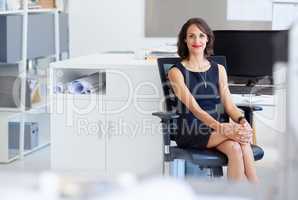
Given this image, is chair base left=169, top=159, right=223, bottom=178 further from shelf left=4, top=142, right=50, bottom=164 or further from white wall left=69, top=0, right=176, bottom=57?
white wall left=69, top=0, right=176, bottom=57

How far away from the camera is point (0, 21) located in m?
4.28

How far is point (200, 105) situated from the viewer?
3094 mm

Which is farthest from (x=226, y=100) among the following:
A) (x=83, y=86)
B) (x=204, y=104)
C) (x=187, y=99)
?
(x=83, y=86)

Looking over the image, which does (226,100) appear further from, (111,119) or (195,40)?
(111,119)

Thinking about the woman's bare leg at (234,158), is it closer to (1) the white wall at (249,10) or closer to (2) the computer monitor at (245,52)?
(2) the computer monitor at (245,52)

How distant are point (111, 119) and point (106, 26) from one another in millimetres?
2472

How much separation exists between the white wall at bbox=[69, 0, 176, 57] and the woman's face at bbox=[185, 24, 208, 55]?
250 centimetres

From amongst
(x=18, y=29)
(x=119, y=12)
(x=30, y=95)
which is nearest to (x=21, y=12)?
(x=18, y=29)

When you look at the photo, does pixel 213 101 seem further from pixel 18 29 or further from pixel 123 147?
pixel 18 29

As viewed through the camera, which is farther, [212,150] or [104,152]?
[104,152]

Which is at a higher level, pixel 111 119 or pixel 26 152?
pixel 111 119

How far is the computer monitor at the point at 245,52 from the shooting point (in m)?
3.47

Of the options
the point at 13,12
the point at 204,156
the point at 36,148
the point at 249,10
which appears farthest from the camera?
the point at 249,10

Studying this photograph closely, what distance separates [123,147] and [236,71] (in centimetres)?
85
